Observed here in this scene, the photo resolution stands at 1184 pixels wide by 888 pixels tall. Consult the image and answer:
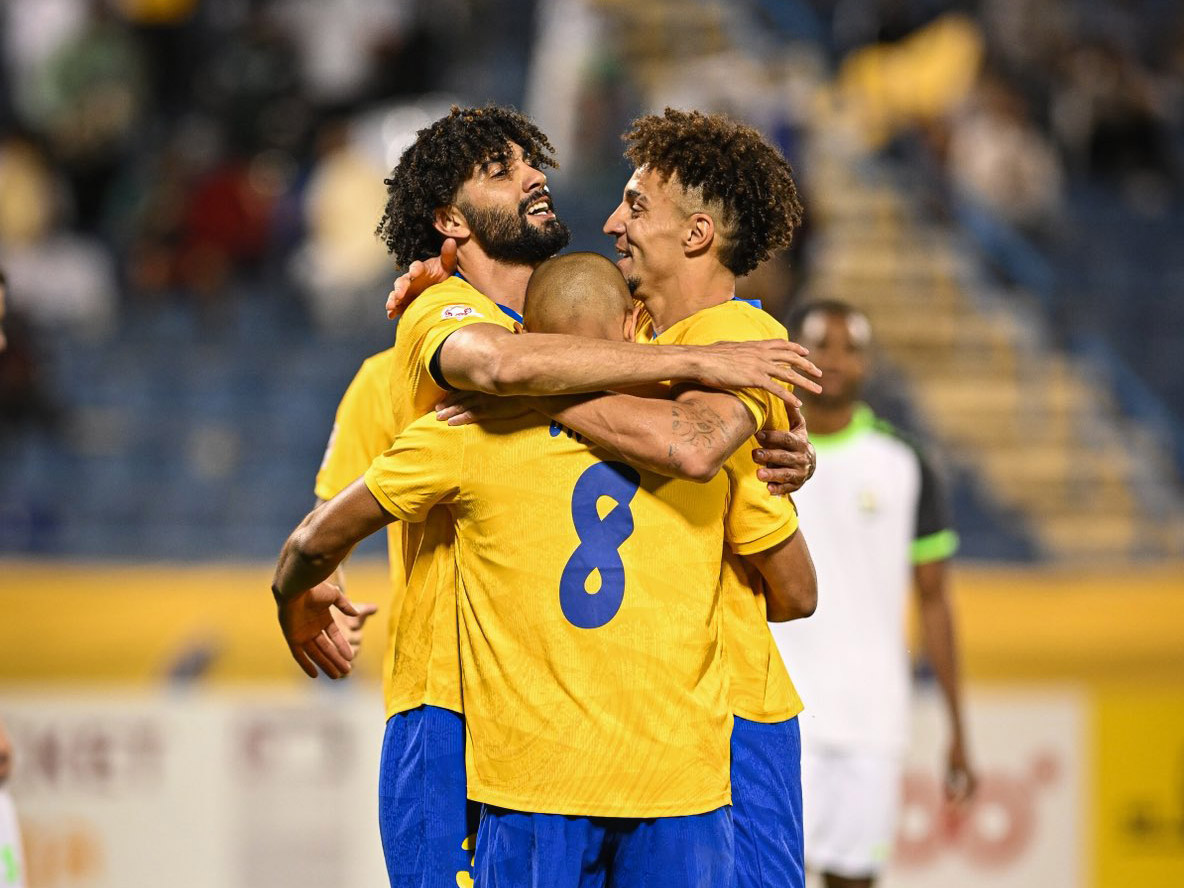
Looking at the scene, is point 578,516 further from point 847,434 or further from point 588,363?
point 847,434

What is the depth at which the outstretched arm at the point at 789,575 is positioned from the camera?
10.9ft

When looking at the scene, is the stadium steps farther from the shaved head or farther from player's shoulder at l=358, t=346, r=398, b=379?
the shaved head

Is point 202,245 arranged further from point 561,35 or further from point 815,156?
point 815,156

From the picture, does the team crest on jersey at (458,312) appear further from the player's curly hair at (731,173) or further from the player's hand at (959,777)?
the player's hand at (959,777)

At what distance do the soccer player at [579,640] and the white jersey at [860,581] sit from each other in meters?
2.42

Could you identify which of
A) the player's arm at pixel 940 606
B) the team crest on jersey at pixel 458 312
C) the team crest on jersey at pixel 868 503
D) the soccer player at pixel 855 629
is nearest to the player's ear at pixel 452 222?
the team crest on jersey at pixel 458 312

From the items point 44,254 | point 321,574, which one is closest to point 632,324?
point 321,574

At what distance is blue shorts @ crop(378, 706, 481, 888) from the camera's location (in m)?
3.23

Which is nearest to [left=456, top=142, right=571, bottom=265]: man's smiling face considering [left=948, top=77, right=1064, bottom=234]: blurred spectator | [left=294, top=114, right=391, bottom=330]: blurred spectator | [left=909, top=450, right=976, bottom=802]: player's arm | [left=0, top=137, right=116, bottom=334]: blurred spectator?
[left=909, top=450, right=976, bottom=802]: player's arm

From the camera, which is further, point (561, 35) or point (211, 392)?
point (561, 35)

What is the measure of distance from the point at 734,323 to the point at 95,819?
15.2ft

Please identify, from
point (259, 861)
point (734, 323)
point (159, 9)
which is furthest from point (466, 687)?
point (159, 9)

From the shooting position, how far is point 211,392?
10234 mm

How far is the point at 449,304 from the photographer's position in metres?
3.19
